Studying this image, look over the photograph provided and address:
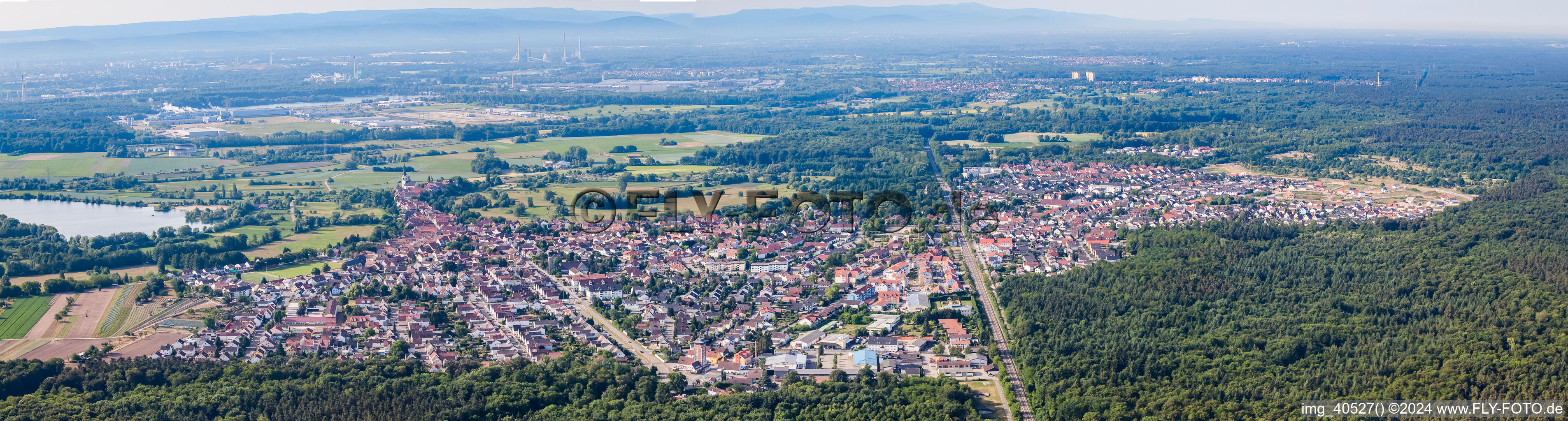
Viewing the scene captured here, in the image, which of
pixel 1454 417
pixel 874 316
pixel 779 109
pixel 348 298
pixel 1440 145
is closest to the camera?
pixel 1454 417

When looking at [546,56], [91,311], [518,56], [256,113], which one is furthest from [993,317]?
[546,56]

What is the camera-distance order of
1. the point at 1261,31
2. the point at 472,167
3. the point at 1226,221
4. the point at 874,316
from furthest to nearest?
the point at 1261,31 → the point at 472,167 → the point at 1226,221 → the point at 874,316

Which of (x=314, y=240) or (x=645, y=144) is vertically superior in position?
(x=645, y=144)

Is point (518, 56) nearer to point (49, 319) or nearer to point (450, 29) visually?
point (450, 29)

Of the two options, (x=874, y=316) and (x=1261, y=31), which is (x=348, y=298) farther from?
(x=1261, y=31)

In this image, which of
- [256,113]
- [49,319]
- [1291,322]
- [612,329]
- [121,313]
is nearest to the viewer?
[1291,322]

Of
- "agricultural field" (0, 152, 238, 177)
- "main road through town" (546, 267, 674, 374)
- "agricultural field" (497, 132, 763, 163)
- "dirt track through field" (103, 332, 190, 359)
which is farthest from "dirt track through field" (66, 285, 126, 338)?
"agricultural field" (497, 132, 763, 163)

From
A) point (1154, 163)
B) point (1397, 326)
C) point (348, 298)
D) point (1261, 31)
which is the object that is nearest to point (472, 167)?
point (348, 298)
